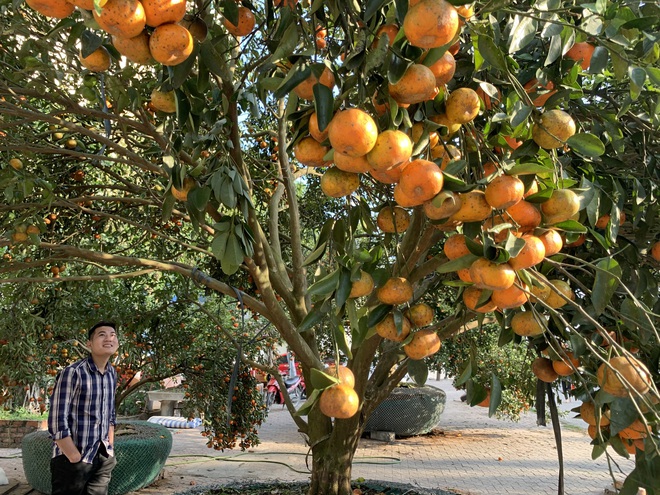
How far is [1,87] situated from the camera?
12.0 feet

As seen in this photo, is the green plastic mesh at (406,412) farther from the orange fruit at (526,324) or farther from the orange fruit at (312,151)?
the orange fruit at (312,151)

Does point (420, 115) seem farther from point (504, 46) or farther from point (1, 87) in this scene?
point (1, 87)

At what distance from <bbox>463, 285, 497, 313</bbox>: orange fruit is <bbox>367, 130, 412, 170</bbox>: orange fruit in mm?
489

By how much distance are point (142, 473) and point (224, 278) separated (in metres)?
2.49

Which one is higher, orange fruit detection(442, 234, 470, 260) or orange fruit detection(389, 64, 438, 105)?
orange fruit detection(389, 64, 438, 105)

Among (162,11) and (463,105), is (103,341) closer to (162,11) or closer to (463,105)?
(162,11)

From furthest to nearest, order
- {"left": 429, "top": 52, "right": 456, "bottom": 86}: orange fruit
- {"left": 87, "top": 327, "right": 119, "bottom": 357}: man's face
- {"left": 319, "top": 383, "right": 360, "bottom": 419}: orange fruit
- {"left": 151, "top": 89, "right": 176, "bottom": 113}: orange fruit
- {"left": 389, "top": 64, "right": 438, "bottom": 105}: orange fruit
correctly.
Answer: {"left": 87, "top": 327, "right": 119, "bottom": 357}: man's face → {"left": 151, "top": 89, "right": 176, "bottom": 113}: orange fruit → {"left": 319, "top": 383, "right": 360, "bottom": 419}: orange fruit → {"left": 429, "top": 52, "right": 456, "bottom": 86}: orange fruit → {"left": 389, "top": 64, "right": 438, "bottom": 105}: orange fruit

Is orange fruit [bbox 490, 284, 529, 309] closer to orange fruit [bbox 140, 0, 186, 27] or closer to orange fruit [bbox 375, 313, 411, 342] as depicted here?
orange fruit [bbox 375, 313, 411, 342]

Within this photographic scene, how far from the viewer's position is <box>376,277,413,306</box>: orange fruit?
1717 millimetres

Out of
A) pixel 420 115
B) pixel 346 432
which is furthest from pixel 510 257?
pixel 346 432

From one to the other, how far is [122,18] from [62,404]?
3047mm

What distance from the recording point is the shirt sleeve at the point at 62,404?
11.5 feet

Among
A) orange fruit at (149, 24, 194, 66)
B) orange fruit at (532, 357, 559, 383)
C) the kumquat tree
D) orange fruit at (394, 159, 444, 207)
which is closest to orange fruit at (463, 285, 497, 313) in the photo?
the kumquat tree

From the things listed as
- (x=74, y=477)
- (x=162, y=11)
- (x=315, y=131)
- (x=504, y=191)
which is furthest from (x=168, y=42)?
(x=74, y=477)
